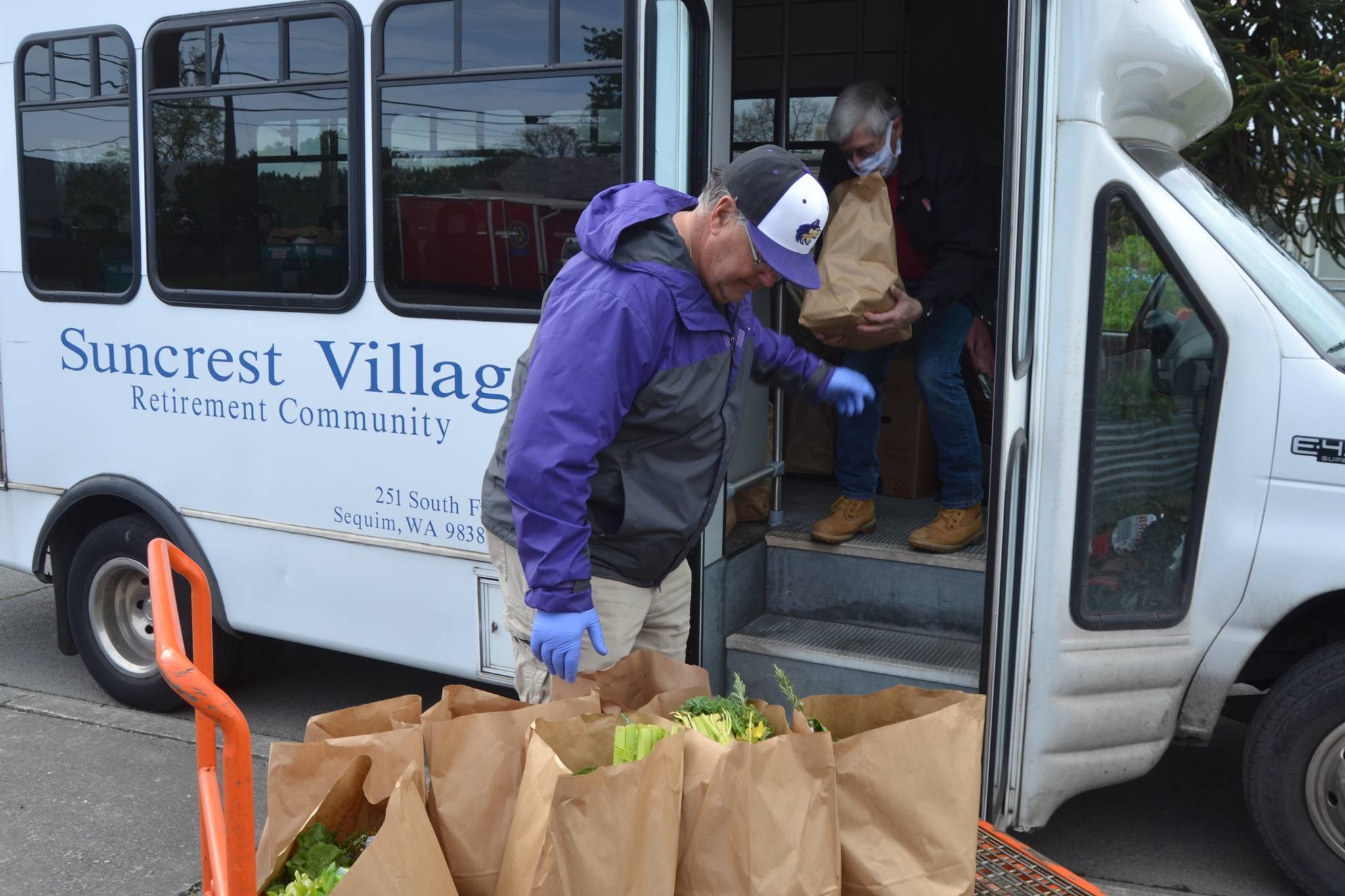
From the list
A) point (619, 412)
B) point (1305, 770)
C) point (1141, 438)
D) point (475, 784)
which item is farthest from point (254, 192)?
point (1305, 770)

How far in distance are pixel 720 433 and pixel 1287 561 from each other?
152cm

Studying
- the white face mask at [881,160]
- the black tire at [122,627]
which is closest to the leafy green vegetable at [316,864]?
the white face mask at [881,160]

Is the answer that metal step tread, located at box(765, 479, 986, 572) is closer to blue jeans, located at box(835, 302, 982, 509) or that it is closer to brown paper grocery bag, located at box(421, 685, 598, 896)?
blue jeans, located at box(835, 302, 982, 509)

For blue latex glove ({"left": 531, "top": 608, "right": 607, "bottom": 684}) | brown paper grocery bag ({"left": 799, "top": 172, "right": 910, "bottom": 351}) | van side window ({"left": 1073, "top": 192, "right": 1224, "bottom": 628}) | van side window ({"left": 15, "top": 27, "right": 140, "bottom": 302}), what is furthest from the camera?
van side window ({"left": 15, "top": 27, "right": 140, "bottom": 302})

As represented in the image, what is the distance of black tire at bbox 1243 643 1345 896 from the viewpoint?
321 centimetres

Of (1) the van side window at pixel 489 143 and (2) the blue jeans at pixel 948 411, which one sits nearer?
(1) the van side window at pixel 489 143

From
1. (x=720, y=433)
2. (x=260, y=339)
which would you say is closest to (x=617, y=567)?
(x=720, y=433)

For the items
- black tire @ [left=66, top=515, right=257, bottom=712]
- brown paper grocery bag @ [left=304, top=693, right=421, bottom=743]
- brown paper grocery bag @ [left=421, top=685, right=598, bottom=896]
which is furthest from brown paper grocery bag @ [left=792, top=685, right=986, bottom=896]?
black tire @ [left=66, top=515, right=257, bottom=712]

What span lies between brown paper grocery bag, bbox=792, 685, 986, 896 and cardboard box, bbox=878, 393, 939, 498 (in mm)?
3044

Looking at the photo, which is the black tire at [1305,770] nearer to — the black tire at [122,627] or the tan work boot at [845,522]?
the tan work boot at [845,522]

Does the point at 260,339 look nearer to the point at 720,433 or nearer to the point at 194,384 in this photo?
the point at 194,384

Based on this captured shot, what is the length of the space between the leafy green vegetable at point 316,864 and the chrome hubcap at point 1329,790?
97.0 inches

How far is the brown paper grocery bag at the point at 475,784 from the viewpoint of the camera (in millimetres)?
2049

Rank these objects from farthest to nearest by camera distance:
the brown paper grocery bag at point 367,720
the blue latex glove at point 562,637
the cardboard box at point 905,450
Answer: the cardboard box at point 905,450 → the blue latex glove at point 562,637 → the brown paper grocery bag at point 367,720
